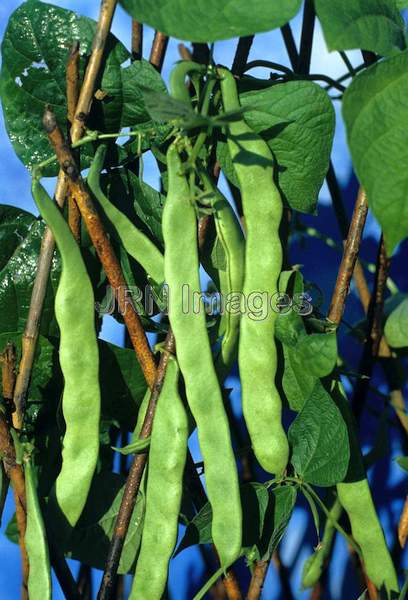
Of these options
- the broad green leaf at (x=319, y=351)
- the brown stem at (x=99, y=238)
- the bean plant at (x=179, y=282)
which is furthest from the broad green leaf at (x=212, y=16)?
the broad green leaf at (x=319, y=351)

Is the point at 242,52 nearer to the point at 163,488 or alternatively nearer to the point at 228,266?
the point at 228,266

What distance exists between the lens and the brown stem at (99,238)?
64 cm

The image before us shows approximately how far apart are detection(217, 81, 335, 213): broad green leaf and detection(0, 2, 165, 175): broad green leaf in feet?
0.31

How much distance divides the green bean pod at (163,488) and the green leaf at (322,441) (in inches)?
4.9

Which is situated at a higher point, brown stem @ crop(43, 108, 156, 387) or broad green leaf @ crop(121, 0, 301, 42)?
broad green leaf @ crop(121, 0, 301, 42)

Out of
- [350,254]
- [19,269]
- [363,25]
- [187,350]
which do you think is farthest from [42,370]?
A: [363,25]

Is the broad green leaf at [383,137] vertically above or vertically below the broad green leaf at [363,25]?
below

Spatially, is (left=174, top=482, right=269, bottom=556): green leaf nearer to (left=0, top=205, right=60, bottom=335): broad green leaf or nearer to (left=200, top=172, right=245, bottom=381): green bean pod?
(left=200, top=172, right=245, bottom=381): green bean pod

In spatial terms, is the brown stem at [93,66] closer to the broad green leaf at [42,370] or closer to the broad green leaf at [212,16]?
the broad green leaf at [212,16]

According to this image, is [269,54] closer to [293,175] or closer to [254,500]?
[293,175]

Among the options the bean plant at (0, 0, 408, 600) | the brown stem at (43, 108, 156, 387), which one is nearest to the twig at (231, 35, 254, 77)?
the bean plant at (0, 0, 408, 600)

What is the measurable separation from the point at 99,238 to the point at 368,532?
38 cm

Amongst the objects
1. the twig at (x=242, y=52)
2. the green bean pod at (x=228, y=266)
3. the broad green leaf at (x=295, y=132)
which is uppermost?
the twig at (x=242, y=52)

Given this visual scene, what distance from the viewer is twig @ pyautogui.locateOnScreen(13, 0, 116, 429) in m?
0.66
